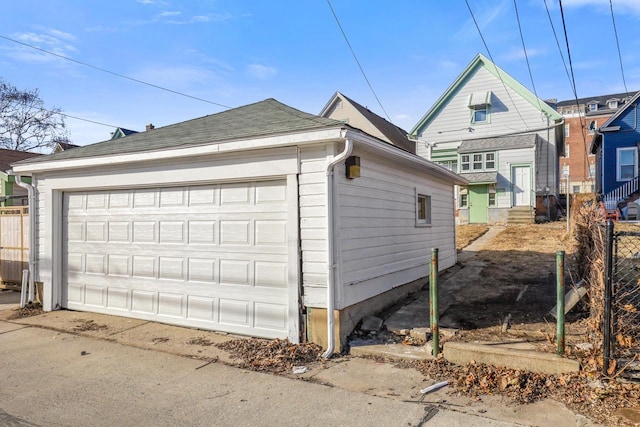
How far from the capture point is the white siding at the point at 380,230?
17.4ft

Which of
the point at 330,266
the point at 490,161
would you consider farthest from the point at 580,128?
the point at 330,266

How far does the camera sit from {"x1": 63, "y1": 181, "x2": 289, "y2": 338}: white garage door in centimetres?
552

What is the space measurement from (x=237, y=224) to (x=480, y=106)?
1947cm

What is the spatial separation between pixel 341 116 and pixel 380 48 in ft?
48.4

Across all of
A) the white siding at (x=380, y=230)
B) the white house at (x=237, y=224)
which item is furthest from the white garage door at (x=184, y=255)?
the white siding at (x=380, y=230)

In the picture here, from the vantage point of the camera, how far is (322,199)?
5066 mm

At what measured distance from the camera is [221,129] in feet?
20.4

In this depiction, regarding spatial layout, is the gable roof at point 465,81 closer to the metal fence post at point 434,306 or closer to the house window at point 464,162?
the house window at point 464,162

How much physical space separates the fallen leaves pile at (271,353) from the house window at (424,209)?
14.1 ft

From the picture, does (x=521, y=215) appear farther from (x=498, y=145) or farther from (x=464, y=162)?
(x=464, y=162)

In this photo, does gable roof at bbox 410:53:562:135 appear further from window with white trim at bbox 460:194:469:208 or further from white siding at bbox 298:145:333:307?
white siding at bbox 298:145:333:307

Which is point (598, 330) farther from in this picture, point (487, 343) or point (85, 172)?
point (85, 172)

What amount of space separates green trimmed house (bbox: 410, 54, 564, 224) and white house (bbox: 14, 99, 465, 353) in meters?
14.1

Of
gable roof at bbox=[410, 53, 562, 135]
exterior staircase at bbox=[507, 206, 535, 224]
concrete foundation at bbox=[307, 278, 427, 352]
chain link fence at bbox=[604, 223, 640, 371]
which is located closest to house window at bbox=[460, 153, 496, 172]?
exterior staircase at bbox=[507, 206, 535, 224]
